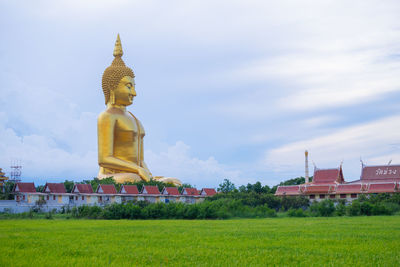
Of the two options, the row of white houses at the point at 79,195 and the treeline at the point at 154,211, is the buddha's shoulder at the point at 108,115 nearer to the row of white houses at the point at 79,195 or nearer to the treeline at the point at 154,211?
the row of white houses at the point at 79,195

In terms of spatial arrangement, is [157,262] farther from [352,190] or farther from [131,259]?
[352,190]

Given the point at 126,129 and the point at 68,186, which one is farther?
the point at 68,186

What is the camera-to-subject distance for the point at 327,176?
5225 cm

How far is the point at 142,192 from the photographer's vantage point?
4462 centimetres

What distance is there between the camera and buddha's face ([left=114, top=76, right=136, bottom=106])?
152 feet

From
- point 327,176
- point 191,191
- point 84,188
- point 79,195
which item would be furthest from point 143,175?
point 327,176

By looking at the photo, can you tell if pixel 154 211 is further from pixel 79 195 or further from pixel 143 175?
pixel 143 175

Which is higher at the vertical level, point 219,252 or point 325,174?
point 325,174

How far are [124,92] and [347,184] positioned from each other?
80.8 ft

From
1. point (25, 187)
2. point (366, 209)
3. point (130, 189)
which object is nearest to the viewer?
point (366, 209)

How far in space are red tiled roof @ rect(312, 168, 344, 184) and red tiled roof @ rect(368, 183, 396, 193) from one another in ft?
13.9

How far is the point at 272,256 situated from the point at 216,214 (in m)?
19.9

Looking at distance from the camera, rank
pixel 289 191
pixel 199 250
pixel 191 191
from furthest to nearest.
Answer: pixel 289 191 < pixel 191 191 < pixel 199 250

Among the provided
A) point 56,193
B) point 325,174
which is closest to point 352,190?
point 325,174
